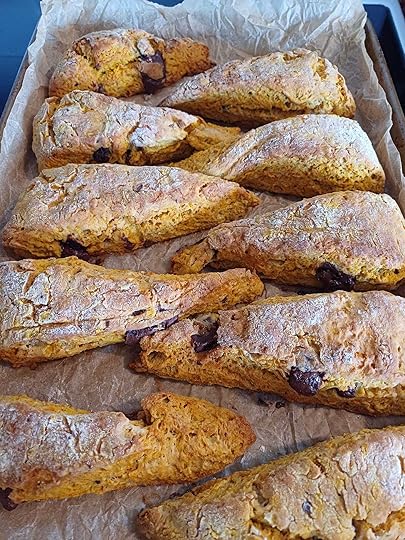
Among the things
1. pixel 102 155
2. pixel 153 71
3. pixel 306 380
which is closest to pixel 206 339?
pixel 306 380

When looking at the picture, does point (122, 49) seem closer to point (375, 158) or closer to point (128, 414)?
point (375, 158)

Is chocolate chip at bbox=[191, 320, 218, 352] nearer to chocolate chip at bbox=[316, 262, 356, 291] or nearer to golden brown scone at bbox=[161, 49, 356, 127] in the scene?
chocolate chip at bbox=[316, 262, 356, 291]

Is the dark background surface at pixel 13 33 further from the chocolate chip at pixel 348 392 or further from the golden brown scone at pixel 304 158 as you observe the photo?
the chocolate chip at pixel 348 392

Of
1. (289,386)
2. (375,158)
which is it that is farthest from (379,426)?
(375,158)

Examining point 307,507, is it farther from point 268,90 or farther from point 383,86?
point 383,86

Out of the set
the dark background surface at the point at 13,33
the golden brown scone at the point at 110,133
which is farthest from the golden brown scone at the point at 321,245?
the dark background surface at the point at 13,33

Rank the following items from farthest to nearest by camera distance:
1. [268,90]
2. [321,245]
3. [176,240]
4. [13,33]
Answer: [13,33] < [268,90] < [176,240] < [321,245]
